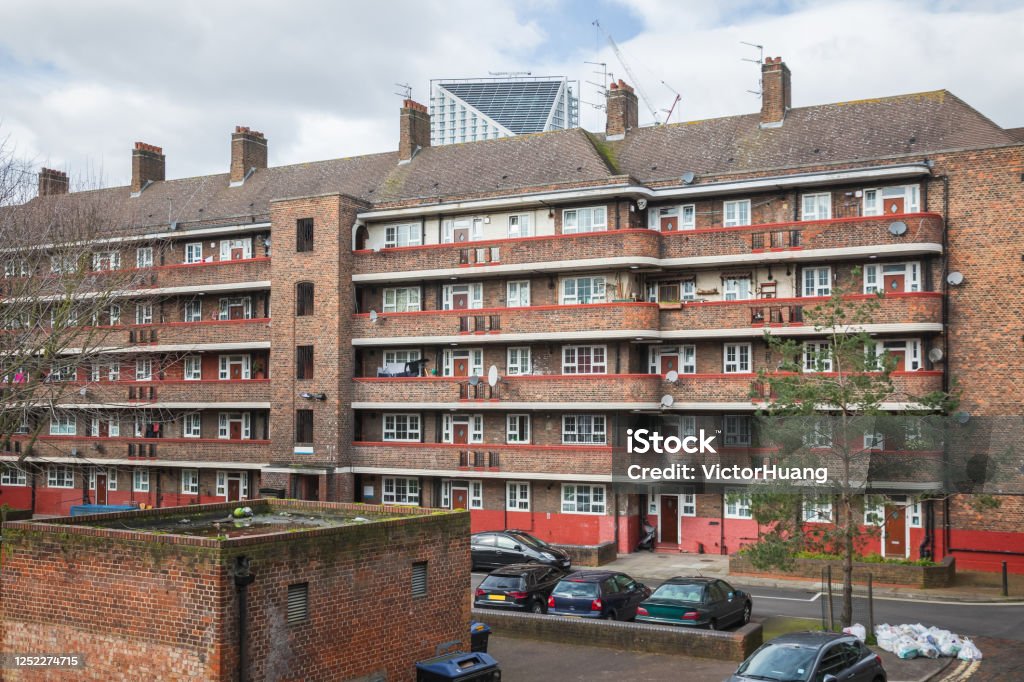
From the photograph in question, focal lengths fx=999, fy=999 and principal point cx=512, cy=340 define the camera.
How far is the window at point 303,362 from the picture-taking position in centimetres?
4312

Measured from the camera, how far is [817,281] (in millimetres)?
36750

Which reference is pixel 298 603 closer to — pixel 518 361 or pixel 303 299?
pixel 518 361

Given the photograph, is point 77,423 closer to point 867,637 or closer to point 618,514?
point 618,514

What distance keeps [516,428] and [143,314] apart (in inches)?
835

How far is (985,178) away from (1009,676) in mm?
19879

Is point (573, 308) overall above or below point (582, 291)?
below

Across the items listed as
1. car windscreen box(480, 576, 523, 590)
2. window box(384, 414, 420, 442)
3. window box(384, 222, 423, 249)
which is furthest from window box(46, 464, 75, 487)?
car windscreen box(480, 576, 523, 590)

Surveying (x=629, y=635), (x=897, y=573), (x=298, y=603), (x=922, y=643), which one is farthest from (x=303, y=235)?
(x=922, y=643)

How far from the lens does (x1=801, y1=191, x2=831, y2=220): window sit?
36.9 m

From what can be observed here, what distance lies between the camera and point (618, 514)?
3822cm

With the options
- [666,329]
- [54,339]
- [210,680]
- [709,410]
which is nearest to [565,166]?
[666,329]

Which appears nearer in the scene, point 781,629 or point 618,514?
point 781,629

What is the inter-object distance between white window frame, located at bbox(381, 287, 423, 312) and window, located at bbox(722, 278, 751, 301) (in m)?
12.9

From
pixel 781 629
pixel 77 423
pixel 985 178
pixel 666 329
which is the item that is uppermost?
pixel 985 178
